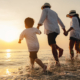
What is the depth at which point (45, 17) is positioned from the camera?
370cm

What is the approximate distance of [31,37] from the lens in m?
3.20

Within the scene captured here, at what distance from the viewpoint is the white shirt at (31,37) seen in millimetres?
3175

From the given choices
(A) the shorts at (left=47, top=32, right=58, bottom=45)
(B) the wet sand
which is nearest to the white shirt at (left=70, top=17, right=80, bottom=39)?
(A) the shorts at (left=47, top=32, right=58, bottom=45)

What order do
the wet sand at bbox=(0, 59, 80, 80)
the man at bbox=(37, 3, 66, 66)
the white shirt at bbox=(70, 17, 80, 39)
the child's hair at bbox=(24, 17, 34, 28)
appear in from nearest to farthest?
the wet sand at bbox=(0, 59, 80, 80) → the child's hair at bbox=(24, 17, 34, 28) → the man at bbox=(37, 3, 66, 66) → the white shirt at bbox=(70, 17, 80, 39)

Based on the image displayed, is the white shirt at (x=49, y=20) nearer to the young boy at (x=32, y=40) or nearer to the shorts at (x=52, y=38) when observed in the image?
the shorts at (x=52, y=38)

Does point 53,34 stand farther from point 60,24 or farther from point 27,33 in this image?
point 27,33

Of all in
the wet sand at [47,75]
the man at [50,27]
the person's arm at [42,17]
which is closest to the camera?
the wet sand at [47,75]

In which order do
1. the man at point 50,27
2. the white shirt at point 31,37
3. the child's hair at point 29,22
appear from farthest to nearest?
1. the man at point 50,27
2. the child's hair at point 29,22
3. the white shirt at point 31,37

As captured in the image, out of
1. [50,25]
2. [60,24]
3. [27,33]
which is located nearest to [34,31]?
[27,33]

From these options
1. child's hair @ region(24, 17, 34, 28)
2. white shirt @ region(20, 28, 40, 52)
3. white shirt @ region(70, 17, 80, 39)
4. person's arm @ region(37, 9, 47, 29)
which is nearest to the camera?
white shirt @ region(20, 28, 40, 52)

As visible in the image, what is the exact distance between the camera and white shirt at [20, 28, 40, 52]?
3175mm

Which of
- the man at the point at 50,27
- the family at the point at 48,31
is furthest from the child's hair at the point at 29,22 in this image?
the man at the point at 50,27

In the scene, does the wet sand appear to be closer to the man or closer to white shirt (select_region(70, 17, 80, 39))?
the man

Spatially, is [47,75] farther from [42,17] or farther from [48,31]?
[42,17]
